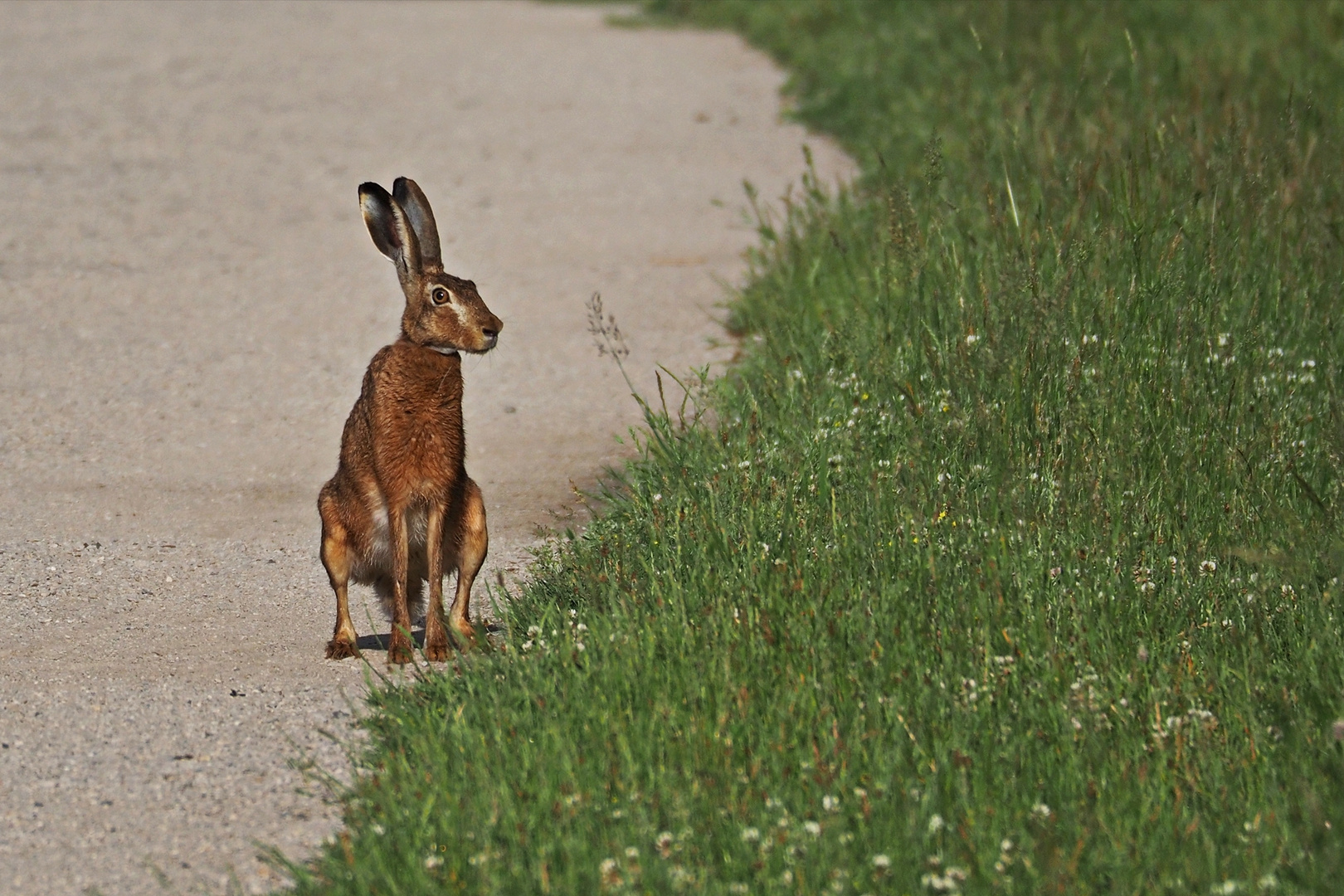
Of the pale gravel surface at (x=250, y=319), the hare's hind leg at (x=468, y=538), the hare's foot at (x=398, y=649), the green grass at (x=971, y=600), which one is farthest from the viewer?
the hare's hind leg at (x=468, y=538)

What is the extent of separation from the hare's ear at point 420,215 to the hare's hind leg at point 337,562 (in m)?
0.86

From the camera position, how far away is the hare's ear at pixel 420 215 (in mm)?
5500

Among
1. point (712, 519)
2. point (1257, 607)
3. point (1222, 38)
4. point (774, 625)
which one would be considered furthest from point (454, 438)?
point (1222, 38)

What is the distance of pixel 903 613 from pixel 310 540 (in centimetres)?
289

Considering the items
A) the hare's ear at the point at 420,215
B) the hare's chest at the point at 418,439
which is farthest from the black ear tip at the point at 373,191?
the hare's chest at the point at 418,439

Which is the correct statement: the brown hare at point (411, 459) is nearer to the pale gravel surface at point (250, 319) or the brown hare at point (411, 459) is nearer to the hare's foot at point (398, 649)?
the hare's foot at point (398, 649)

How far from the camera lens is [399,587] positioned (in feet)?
17.3

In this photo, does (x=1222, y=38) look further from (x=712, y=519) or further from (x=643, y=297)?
(x=712, y=519)

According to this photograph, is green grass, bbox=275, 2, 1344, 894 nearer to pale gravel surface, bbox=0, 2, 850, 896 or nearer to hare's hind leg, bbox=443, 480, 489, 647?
hare's hind leg, bbox=443, 480, 489, 647

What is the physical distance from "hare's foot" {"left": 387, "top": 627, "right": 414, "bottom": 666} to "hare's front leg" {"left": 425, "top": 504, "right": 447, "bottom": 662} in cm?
6

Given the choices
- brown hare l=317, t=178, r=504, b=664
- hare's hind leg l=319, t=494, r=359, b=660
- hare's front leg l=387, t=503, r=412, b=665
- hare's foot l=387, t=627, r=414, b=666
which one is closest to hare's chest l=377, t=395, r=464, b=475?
brown hare l=317, t=178, r=504, b=664

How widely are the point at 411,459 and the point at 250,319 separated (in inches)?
182

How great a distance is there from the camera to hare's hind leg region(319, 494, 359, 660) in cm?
538

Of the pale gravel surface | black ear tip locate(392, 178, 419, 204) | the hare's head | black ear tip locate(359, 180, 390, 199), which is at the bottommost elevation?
the pale gravel surface
